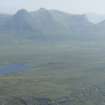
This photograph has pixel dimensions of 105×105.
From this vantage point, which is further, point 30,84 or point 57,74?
point 57,74

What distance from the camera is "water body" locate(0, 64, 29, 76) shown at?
4078 inches

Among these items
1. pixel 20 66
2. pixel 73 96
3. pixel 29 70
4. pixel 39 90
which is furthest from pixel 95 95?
pixel 20 66

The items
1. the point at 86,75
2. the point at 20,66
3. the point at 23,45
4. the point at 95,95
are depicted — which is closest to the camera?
the point at 95,95

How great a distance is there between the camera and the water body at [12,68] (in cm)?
10357

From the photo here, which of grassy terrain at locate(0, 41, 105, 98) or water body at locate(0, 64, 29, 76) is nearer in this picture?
grassy terrain at locate(0, 41, 105, 98)

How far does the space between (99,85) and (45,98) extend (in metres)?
14.2

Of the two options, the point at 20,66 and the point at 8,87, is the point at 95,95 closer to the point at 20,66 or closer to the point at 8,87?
the point at 8,87

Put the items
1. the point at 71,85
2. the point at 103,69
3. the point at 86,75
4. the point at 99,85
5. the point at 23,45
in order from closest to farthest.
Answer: the point at 99,85, the point at 71,85, the point at 86,75, the point at 103,69, the point at 23,45

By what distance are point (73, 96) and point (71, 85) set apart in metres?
13.8

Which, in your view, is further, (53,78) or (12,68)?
(12,68)

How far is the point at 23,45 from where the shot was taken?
619 feet

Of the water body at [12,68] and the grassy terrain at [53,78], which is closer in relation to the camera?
the grassy terrain at [53,78]

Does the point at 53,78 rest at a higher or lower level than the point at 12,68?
lower

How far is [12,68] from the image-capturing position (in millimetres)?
111000
